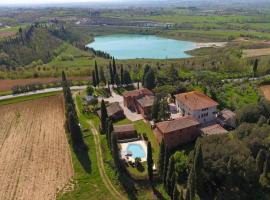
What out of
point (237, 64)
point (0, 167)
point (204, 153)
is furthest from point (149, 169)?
point (237, 64)

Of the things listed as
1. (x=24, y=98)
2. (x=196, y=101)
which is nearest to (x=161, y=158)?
(x=196, y=101)

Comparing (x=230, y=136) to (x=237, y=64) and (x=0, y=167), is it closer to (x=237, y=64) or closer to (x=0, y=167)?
(x=0, y=167)

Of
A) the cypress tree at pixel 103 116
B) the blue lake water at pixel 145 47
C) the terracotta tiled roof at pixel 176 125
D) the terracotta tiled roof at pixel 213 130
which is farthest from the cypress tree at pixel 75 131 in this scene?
the blue lake water at pixel 145 47

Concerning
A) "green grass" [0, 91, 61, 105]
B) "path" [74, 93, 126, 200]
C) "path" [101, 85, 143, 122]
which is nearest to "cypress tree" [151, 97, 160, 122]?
"path" [101, 85, 143, 122]

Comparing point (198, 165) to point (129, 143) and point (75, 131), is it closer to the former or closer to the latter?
point (129, 143)

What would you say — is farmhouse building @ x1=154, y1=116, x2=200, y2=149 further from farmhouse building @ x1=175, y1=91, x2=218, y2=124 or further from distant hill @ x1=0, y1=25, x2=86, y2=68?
distant hill @ x1=0, y1=25, x2=86, y2=68

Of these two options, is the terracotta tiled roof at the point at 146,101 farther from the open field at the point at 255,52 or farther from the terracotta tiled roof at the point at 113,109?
the open field at the point at 255,52
